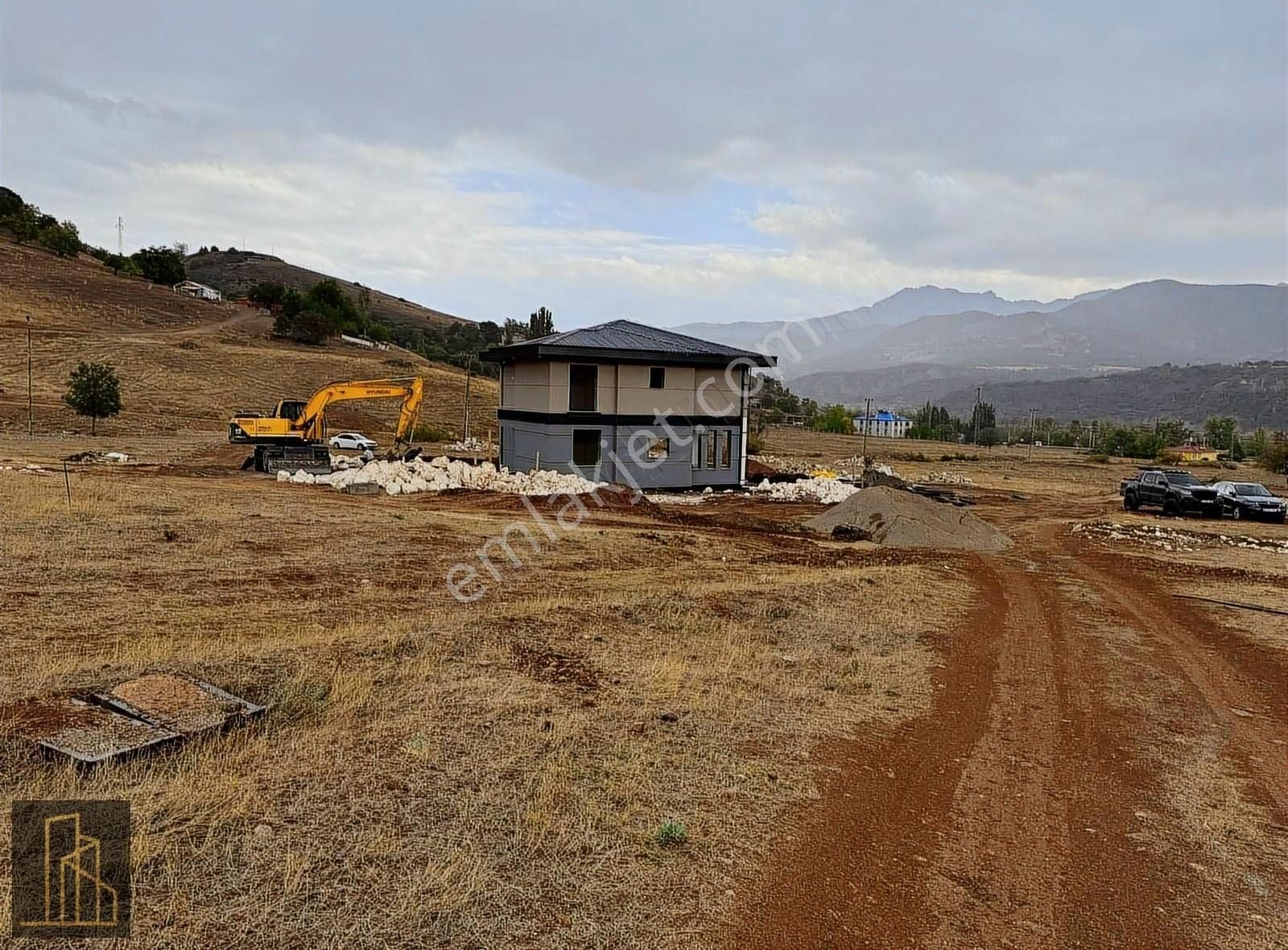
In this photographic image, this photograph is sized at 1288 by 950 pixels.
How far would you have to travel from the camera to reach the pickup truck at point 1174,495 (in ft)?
101

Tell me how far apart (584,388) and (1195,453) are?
195 feet

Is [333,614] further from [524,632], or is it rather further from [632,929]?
[632,929]

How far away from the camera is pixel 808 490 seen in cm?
3195

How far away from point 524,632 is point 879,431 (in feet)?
363

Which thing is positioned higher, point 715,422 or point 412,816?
point 715,422

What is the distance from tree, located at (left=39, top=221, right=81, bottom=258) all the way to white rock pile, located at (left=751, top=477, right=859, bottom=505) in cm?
9264

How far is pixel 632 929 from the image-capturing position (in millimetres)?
4879

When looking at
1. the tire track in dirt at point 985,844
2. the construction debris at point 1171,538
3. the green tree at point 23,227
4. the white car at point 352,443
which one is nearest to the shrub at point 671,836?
the tire track in dirt at point 985,844

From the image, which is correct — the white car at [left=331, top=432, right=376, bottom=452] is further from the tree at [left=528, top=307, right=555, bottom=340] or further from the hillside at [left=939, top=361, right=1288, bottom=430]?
the hillside at [left=939, top=361, right=1288, bottom=430]

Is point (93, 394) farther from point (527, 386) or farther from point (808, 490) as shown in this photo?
point (808, 490)

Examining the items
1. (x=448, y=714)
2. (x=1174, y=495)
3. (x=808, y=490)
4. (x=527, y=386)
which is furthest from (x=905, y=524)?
(x=448, y=714)

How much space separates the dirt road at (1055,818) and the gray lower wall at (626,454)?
2013cm

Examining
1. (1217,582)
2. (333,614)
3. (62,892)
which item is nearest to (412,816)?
(62,892)

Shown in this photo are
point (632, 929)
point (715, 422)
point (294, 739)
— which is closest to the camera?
point (632, 929)
